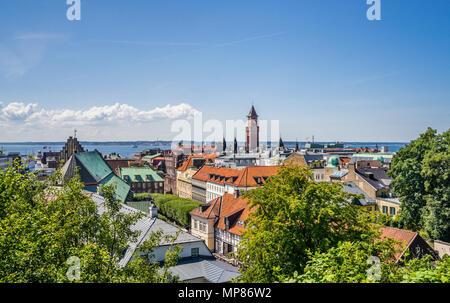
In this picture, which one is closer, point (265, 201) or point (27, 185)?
point (27, 185)

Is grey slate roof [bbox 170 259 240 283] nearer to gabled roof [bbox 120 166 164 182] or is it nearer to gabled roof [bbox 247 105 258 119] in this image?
gabled roof [bbox 120 166 164 182]

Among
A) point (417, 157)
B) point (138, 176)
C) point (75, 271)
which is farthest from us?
point (138, 176)

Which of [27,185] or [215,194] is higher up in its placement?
[27,185]

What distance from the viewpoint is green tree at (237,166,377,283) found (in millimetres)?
16812

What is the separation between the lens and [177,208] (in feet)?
197

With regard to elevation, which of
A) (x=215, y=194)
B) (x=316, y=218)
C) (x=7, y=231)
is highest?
(x=7, y=231)

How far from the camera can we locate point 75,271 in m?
10.2

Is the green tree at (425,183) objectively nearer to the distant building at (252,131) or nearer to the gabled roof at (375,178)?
the gabled roof at (375,178)

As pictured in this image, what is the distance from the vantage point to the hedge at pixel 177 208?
189 feet

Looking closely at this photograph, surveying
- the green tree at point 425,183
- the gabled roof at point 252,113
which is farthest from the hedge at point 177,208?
the gabled roof at point 252,113

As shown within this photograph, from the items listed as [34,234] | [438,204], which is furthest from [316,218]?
[438,204]
